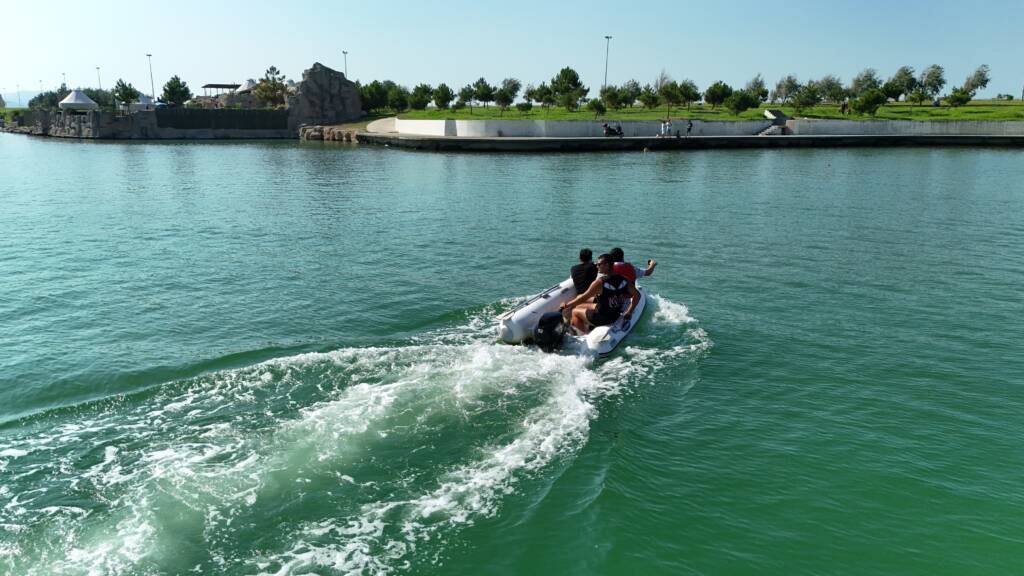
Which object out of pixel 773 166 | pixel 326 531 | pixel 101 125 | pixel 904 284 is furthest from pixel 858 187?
pixel 101 125

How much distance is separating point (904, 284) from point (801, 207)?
42.8ft

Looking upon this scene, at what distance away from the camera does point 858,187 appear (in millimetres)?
36562

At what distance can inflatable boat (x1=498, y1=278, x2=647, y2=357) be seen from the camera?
12.5 meters

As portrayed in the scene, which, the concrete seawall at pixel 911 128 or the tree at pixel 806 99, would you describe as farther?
the tree at pixel 806 99

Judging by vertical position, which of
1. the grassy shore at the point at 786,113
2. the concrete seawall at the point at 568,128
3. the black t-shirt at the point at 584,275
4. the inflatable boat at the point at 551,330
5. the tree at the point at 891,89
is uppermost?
the tree at the point at 891,89

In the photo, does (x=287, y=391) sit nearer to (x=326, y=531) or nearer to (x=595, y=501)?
(x=326, y=531)

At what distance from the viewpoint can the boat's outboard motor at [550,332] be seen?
12.5 m

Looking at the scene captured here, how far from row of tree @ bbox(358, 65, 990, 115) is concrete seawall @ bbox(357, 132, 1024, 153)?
461 inches

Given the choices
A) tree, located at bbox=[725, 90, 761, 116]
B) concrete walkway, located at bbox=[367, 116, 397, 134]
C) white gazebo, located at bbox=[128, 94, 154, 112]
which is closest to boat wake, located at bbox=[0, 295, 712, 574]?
tree, located at bbox=[725, 90, 761, 116]

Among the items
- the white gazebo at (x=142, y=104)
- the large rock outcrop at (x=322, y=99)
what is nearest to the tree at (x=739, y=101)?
the large rock outcrop at (x=322, y=99)

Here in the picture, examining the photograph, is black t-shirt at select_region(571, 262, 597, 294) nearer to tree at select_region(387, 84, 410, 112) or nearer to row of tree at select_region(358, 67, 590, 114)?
row of tree at select_region(358, 67, 590, 114)

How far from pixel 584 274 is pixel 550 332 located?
6.12ft

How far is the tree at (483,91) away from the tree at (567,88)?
8283 mm

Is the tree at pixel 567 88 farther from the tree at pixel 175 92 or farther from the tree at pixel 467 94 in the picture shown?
the tree at pixel 175 92
